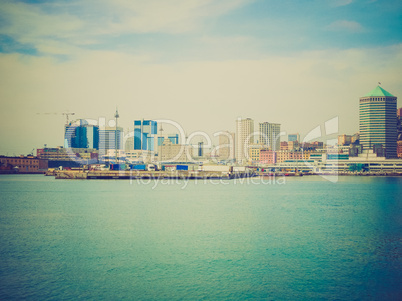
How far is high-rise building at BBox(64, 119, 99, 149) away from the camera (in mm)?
160387

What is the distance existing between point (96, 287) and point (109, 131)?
183 metres

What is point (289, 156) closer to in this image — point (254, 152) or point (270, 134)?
point (254, 152)

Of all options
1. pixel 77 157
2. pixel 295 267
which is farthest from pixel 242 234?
pixel 77 157

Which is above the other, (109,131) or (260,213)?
(109,131)

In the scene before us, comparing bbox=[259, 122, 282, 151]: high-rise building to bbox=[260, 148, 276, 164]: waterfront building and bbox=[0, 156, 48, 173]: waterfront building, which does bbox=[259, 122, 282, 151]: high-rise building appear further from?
bbox=[0, 156, 48, 173]: waterfront building

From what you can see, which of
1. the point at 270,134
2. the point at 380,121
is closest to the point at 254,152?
the point at 270,134

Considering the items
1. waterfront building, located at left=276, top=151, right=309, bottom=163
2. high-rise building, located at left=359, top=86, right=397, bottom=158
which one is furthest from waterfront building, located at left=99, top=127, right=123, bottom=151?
high-rise building, located at left=359, top=86, right=397, bottom=158

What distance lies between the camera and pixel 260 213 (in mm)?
27891

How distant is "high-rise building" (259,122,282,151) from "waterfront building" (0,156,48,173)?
360ft

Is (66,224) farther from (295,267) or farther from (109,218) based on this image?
(295,267)

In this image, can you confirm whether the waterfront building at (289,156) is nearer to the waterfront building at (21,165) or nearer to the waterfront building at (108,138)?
the waterfront building at (21,165)

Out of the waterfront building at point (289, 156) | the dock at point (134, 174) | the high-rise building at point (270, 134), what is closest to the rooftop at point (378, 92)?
the waterfront building at point (289, 156)

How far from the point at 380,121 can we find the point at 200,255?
418 feet

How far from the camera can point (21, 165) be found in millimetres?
101500
